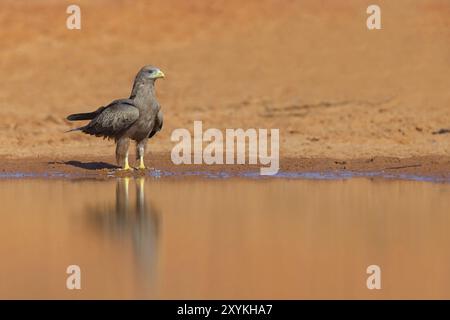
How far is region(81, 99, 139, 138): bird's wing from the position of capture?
56.0 ft

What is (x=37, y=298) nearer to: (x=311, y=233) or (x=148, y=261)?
(x=148, y=261)

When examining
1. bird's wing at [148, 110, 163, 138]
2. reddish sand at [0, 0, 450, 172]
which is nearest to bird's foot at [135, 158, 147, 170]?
bird's wing at [148, 110, 163, 138]

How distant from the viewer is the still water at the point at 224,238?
31.8 feet

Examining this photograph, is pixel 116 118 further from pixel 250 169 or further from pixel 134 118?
pixel 250 169

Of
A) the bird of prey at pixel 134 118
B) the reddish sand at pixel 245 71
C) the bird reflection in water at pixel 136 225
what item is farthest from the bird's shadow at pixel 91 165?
the bird reflection in water at pixel 136 225

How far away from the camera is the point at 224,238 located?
11.9m

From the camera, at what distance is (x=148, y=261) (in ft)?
35.1

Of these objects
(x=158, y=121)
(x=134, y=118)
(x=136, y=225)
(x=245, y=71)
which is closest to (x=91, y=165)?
(x=158, y=121)

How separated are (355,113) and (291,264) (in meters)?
12.3

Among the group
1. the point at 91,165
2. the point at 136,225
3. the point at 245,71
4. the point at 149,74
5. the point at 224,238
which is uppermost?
the point at 245,71

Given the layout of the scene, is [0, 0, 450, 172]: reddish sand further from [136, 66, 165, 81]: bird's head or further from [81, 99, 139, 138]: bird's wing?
[136, 66, 165, 81]: bird's head

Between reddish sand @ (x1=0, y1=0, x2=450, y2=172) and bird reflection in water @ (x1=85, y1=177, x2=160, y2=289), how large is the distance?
16.1ft

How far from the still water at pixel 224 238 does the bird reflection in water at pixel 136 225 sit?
12 mm

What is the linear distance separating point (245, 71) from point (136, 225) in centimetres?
1272
